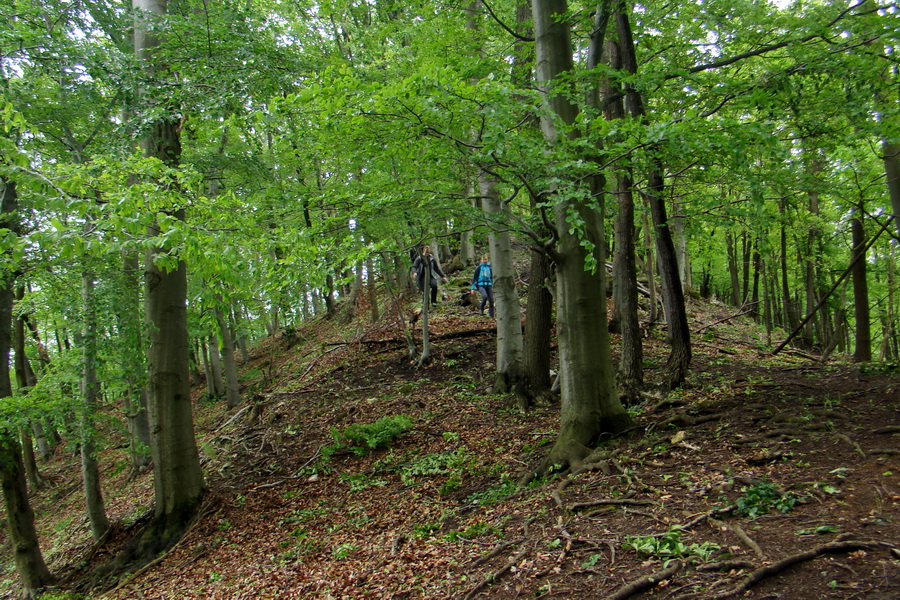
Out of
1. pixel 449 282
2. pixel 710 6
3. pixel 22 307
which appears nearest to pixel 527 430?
pixel 710 6

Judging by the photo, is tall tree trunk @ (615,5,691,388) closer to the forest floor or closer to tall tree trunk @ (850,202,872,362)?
the forest floor

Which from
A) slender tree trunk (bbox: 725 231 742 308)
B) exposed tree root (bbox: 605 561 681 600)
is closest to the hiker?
exposed tree root (bbox: 605 561 681 600)

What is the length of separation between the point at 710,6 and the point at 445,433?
7.23 meters

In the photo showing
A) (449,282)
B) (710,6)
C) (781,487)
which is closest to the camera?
(781,487)

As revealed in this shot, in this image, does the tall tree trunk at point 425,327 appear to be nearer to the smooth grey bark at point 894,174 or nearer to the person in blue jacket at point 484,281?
the person in blue jacket at point 484,281

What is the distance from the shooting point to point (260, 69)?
7.00m

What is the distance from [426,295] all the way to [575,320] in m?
5.64

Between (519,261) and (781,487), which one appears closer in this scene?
(781,487)

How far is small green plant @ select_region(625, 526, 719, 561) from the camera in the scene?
10.8ft

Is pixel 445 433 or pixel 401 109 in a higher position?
pixel 401 109

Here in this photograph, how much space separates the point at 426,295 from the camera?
10.9 meters

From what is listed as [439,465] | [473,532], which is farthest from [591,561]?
[439,465]

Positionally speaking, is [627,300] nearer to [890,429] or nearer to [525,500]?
[890,429]

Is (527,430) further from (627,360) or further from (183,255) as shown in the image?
(183,255)
